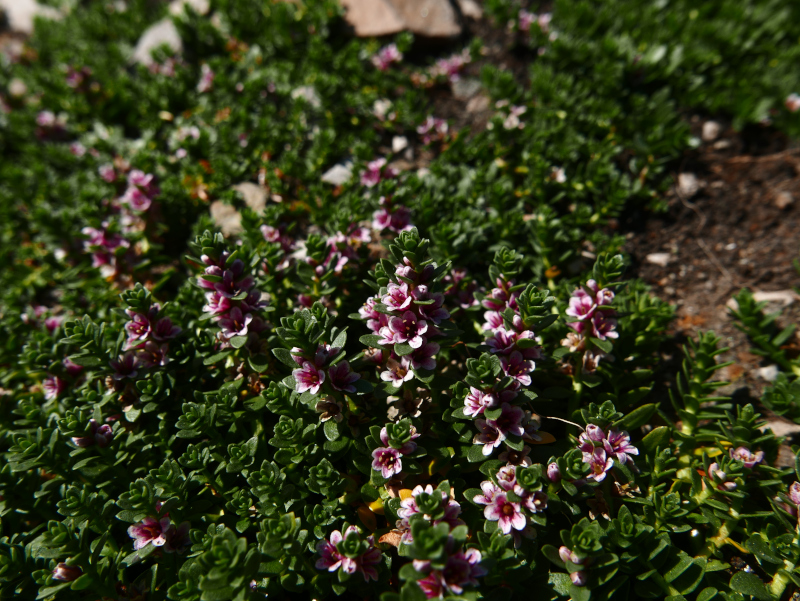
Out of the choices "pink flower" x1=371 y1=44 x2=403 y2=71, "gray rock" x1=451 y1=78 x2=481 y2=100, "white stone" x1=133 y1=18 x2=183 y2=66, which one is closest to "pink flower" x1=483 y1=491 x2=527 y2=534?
"gray rock" x1=451 y1=78 x2=481 y2=100

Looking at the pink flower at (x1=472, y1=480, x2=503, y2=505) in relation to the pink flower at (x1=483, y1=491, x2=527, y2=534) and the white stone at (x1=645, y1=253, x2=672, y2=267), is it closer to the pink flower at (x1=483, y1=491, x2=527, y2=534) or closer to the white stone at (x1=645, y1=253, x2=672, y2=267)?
the pink flower at (x1=483, y1=491, x2=527, y2=534)

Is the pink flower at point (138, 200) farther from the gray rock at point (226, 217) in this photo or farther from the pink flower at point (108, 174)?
the pink flower at point (108, 174)

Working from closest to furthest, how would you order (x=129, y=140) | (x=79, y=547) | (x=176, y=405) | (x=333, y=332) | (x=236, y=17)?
(x=79, y=547), (x=333, y=332), (x=176, y=405), (x=129, y=140), (x=236, y=17)

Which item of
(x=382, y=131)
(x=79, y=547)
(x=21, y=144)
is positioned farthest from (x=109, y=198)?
(x=79, y=547)

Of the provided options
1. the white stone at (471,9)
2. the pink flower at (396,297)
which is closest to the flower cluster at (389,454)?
the pink flower at (396,297)

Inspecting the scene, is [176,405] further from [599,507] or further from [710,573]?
[710,573]
